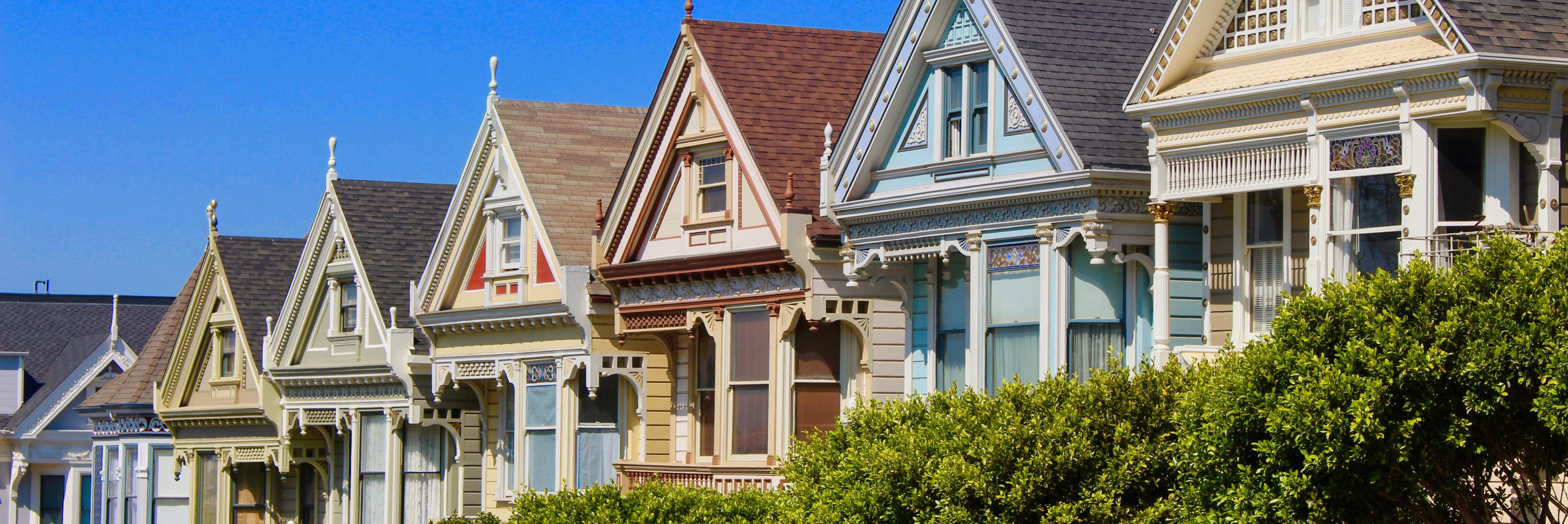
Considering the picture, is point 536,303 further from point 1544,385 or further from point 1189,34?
point 1544,385

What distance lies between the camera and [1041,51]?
25.7m

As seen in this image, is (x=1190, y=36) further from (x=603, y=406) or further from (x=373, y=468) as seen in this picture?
(x=373, y=468)

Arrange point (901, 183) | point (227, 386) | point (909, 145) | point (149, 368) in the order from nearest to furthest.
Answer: point (909, 145) → point (901, 183) → point (227, 386) → point (149, 368)

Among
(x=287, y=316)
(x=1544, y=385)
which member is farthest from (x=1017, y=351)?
(x=287, y=316)

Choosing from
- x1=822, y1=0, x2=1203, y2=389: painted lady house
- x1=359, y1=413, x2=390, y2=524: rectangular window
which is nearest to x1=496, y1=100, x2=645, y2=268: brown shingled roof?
x1=359, y1=413, x2=390, y2=524: rectangular window

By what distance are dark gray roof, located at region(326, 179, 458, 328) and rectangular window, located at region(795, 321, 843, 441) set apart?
1214 centimetres

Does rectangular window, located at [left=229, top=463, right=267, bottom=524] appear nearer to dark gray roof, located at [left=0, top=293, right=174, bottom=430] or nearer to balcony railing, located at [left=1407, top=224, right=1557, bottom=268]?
dark gray roof, located at [left=0, top=293, right=174, bottom=430]

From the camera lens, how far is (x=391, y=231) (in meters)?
42.5

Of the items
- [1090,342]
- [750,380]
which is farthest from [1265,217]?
[750,380]

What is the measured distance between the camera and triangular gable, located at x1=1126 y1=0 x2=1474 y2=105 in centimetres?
2305

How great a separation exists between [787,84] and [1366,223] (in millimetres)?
12079

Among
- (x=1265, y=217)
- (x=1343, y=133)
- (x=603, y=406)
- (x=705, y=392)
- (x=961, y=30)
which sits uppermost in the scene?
(x=961, y=30)

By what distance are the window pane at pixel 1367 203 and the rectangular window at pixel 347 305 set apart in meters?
24.9

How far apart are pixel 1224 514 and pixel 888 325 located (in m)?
11.8
